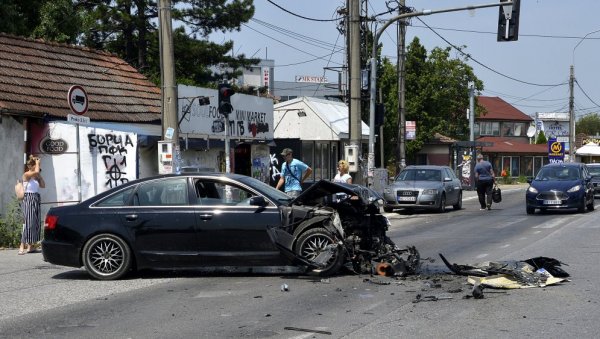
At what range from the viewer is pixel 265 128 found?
2734 centimetres

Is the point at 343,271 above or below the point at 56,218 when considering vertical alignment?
below

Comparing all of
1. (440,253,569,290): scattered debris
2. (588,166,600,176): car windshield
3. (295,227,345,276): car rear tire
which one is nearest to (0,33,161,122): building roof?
(295,227,345,276): car rear tire

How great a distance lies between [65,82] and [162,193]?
35.7 feet

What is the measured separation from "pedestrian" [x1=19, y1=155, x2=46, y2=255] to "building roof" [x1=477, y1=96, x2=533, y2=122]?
70.9m

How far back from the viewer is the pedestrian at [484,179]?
83.1 ft

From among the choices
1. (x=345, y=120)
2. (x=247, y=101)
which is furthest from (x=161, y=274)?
(x=345, y=120)

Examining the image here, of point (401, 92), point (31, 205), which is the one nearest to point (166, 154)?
point (31, 205)

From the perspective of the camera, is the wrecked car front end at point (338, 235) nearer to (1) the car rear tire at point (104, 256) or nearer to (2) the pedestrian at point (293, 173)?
(1) the car rear tire at point (104, 256)

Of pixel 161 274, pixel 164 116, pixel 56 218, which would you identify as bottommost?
pixel 161 274

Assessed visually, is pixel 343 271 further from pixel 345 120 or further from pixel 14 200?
pixel 345 120

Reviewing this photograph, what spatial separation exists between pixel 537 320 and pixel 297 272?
408 cm

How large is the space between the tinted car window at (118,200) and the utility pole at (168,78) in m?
4.80

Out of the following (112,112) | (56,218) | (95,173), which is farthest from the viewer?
(112,112)

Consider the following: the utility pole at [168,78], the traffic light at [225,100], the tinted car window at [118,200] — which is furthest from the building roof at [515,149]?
the tinted car window at [118,200]
